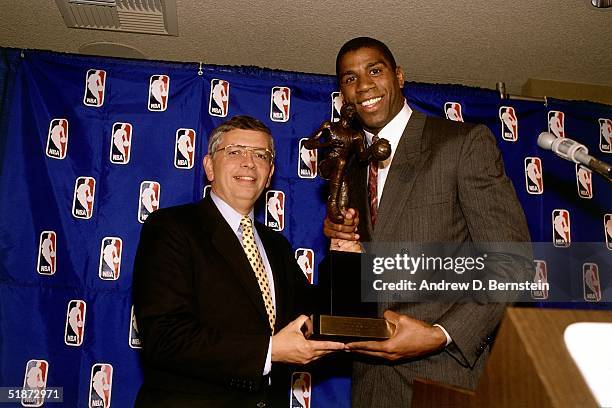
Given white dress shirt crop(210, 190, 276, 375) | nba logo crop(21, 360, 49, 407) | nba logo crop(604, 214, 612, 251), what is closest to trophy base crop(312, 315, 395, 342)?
white dress shirt crop(210, 190, 276, 375)

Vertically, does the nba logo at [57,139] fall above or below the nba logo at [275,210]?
above

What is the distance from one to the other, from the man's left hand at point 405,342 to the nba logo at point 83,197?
1.71 meters

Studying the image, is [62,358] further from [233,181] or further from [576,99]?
[576,99]

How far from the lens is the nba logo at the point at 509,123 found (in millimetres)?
3217

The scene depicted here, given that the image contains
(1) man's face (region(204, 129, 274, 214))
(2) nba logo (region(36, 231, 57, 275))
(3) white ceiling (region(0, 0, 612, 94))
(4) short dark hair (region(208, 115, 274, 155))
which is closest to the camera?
(1) man's face (region(204, 129, 274, 214))

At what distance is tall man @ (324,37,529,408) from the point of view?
1654 mm

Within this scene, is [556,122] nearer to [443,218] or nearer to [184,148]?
[443,218]

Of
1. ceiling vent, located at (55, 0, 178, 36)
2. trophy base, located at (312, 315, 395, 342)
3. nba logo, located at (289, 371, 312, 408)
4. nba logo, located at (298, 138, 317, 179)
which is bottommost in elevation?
nba logo, located at (289, 371, 312, 408)

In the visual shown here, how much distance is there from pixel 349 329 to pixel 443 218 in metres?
0.50

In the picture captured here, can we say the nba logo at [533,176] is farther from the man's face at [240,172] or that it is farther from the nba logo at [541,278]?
the man's face at [240,172]

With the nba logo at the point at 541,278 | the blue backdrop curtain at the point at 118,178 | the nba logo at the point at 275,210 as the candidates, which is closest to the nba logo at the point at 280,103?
the blue backdrop curtain at the point at 118,178

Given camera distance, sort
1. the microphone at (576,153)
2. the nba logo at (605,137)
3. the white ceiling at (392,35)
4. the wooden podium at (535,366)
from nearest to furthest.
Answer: the wooden podium at (535,366), the microphone at (576,153), the white ceiling at (392,35), the nba logo at (605,137)

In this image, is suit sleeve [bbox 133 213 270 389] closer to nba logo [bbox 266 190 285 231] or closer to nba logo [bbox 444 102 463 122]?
nba logo [bbox 266 190 285 231]

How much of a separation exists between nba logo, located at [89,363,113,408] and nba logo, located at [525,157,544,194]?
7.53 ft
